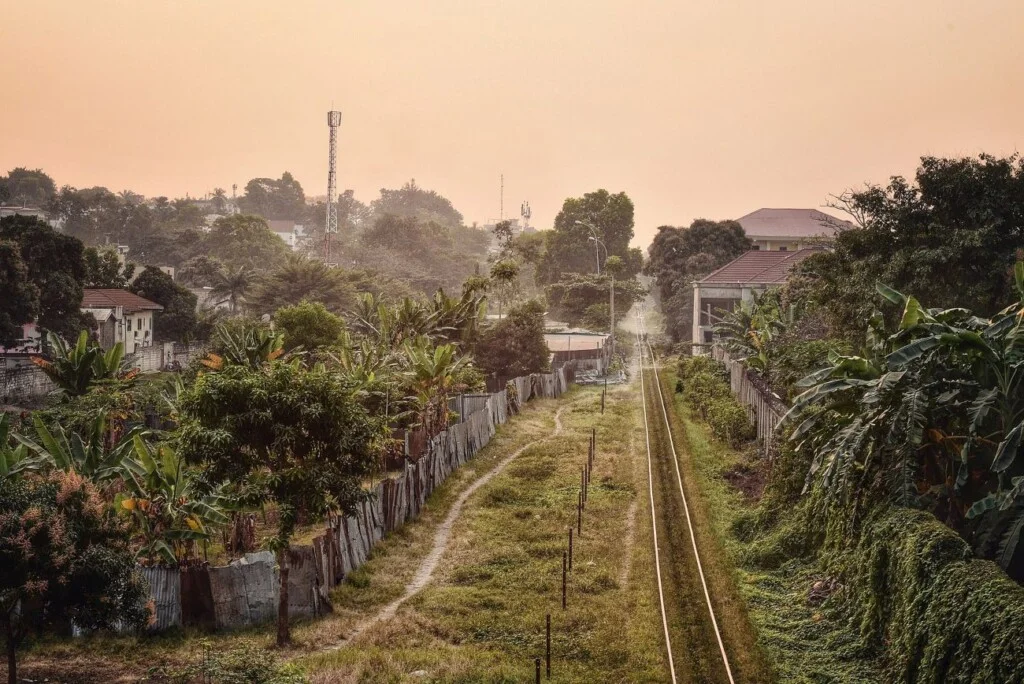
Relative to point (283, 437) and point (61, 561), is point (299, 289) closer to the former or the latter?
point (283, 437)

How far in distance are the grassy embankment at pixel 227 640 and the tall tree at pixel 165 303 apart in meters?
48.7

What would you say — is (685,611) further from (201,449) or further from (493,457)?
(493,457)

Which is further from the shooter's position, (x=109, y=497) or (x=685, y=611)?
(x=109, y=497)

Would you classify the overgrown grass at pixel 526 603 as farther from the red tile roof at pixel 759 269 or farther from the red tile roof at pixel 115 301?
the red tile roof at pixel 759 269

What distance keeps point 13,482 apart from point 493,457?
22.3 m

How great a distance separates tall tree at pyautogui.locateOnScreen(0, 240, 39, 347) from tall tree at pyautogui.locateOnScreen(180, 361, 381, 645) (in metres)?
33.5

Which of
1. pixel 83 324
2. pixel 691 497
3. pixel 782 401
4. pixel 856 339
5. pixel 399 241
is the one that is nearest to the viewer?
pixel 691 497

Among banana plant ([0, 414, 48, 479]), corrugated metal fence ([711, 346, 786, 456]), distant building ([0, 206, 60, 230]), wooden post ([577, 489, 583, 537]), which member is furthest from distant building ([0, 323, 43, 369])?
distant building ([0, 206, 60, 230])

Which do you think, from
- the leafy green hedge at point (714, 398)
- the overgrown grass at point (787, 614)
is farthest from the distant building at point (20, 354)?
the overgrown grass at point (787, 614)

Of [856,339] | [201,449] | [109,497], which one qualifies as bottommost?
[109,497]

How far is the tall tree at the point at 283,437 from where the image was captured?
17.4m

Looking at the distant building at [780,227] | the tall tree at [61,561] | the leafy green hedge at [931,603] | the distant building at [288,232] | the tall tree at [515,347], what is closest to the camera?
the leafy green hedge at [931,603]

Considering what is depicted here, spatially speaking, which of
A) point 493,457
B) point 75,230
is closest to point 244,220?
point 75,230

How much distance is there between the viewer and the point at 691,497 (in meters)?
29.4
